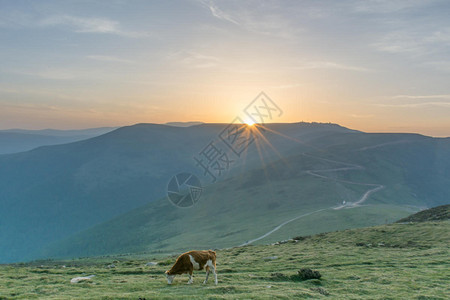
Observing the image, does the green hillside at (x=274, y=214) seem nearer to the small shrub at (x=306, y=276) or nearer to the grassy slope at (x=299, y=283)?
the grassy slope at (x=299, y=283)

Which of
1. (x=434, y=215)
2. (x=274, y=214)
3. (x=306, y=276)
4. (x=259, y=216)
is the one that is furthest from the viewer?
(x=259, y=216)

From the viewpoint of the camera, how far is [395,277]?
75.5 ft

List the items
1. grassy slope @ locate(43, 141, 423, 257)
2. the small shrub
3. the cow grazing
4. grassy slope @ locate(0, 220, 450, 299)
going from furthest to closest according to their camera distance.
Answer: grassy slope @ locate(43, 141, 423, 257) < the small shrub < the cow grazing < grassy slope @ locate(0, 220, 450, 299)

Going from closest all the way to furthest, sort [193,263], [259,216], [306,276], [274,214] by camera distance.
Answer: [193,263]
[306,276]
[274,214]
[259,216]

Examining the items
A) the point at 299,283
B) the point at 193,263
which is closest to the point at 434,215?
the point at 299,283

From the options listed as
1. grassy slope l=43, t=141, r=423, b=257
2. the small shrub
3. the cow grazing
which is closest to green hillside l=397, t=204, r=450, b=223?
grassy slope l=43, t=141, r=423, b=257

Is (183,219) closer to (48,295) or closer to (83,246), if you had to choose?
(83,246)

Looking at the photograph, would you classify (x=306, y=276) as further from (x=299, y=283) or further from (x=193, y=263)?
(x=193, y=263)

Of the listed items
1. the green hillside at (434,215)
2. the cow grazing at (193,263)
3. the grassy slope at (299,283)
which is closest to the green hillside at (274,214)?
the green hillside at (434,215)

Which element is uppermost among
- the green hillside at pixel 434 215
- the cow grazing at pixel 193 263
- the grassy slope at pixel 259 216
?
the cow grazing at pixel 193 263

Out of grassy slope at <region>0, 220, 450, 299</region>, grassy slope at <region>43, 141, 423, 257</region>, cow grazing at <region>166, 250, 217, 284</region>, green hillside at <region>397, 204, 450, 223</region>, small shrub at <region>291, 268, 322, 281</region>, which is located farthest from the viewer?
grassy slope at <region>43, 141, 423, 257</region>

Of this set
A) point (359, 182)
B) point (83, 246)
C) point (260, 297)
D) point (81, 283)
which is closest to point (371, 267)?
point (260, 297)

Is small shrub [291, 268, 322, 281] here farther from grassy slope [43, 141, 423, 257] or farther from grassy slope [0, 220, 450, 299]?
grassy slope [43, 141, 423, 257]

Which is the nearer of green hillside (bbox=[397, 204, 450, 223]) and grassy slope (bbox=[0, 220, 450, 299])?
grassy slope (bbox=[0, 220, 450, 299])
